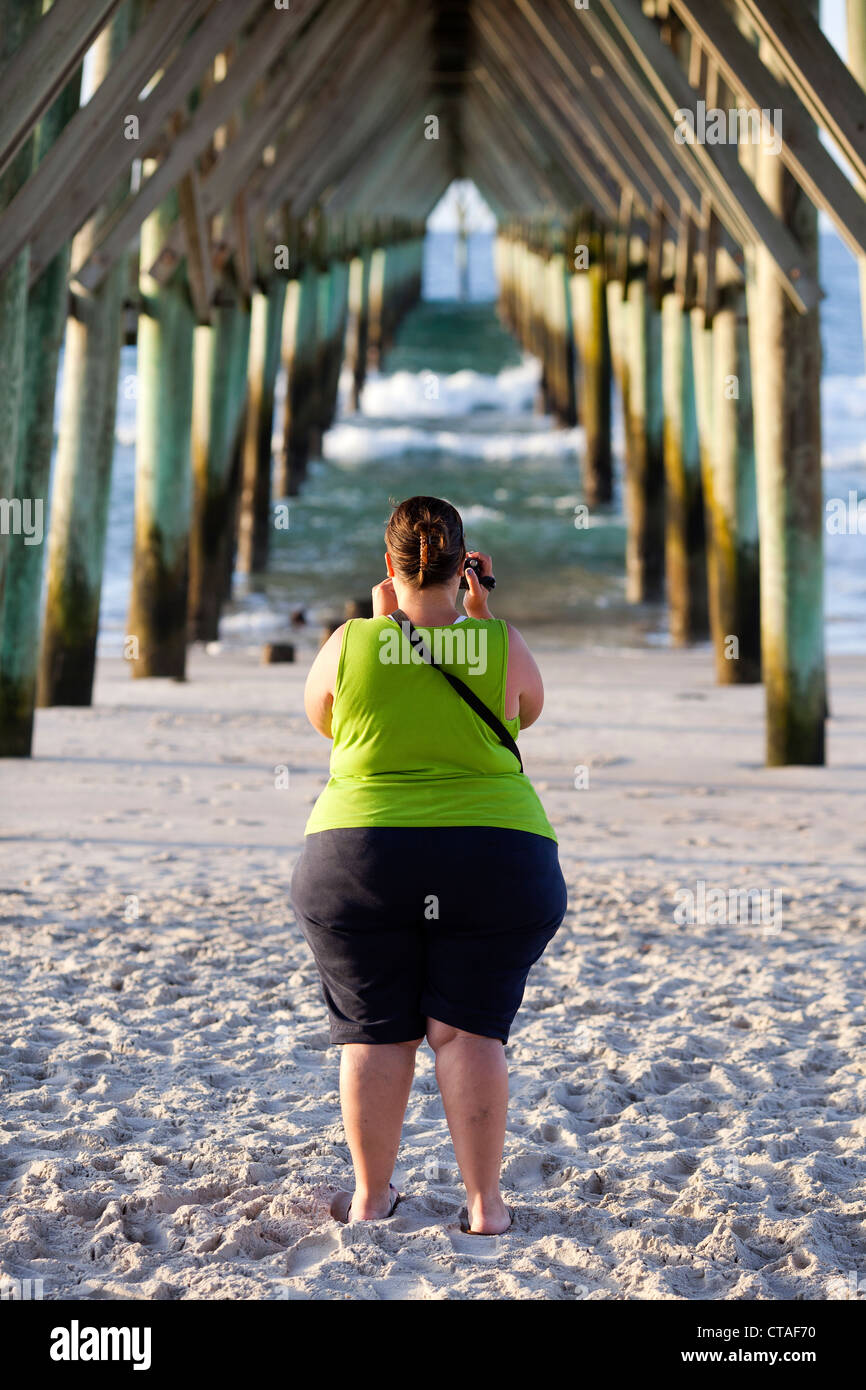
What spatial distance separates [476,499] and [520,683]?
1810cm

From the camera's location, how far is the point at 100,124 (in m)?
6.09

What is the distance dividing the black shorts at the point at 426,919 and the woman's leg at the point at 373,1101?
4 cm

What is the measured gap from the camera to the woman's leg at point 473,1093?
265 centimetres

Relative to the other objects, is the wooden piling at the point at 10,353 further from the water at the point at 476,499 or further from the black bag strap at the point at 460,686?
the water at the point at 476,499

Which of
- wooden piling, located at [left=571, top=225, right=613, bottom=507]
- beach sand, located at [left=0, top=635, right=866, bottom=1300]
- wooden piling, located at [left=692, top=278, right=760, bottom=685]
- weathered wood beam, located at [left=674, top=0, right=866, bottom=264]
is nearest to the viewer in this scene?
beach sand, located at [left=0, top=635, right=866, bottom=1300]

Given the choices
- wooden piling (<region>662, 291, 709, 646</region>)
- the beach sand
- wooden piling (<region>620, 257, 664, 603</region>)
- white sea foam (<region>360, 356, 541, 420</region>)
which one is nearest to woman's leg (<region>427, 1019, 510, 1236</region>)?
the beach sand

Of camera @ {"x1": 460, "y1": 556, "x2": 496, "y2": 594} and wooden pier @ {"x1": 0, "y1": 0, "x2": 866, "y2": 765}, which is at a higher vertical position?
wooden pier @ {"x1": 0, "y1": 0, "x2": 866, "y2": 765}

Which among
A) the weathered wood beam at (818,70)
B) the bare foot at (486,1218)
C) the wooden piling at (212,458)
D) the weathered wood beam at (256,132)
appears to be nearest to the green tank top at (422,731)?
the bare foot at (486,1218)

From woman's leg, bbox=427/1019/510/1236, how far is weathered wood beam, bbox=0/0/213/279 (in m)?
3.68

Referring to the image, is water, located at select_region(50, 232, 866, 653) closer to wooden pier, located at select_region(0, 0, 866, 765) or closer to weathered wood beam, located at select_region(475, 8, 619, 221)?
wooden pier, located at select_region(0, 0, 866, 765)

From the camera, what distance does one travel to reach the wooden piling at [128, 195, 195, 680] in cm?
863

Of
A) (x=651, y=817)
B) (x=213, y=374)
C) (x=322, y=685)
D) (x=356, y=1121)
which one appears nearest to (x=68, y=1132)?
(x=356, y=1121)
